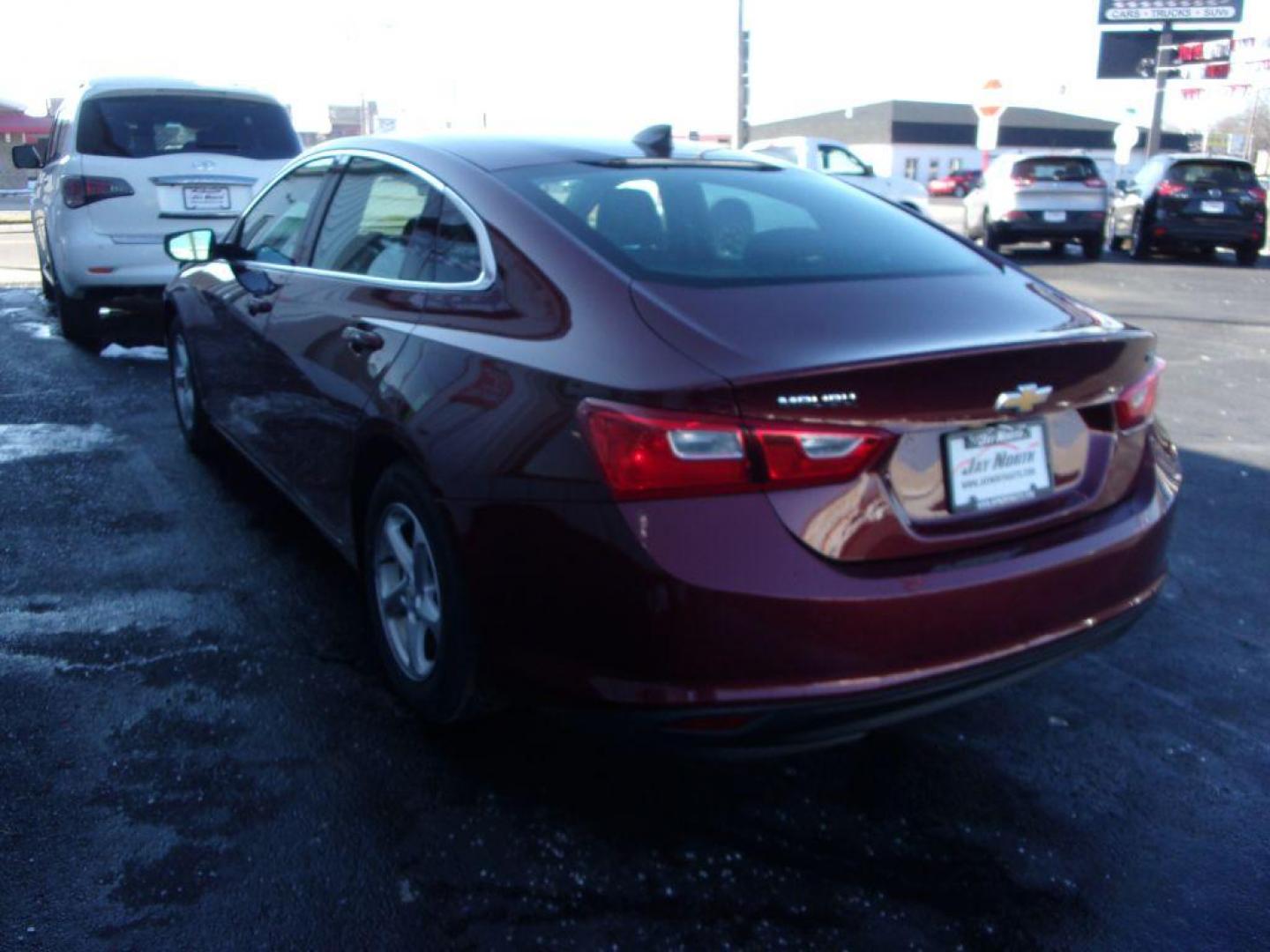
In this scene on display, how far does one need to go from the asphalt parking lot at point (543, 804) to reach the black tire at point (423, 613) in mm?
166

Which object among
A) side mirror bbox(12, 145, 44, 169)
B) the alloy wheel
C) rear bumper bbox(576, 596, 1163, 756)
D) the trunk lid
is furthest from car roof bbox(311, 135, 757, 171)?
side mirror bbox(12, 145, 44, 169)

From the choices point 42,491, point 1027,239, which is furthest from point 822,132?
point 42,491

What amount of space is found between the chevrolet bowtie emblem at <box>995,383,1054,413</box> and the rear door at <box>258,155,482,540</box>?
4.43ft

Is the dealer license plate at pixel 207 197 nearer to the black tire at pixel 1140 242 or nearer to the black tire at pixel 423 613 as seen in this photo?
the black tire at pixel 423 613

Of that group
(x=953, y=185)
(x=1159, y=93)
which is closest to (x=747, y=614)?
(x=1159, y=93)

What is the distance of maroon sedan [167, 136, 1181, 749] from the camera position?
8.00ft

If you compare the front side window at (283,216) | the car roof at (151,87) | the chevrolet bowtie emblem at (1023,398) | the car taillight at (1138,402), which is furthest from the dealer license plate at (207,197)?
the chevrolet bowtie emblem at (1023,398)

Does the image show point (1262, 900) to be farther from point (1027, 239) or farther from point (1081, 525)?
point (1027, 239)

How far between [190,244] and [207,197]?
3809mm

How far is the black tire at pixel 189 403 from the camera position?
5.83 m

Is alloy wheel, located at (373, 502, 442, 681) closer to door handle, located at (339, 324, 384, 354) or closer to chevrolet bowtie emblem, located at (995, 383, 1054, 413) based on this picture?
door handle, located at (339, 324, 384, 354)

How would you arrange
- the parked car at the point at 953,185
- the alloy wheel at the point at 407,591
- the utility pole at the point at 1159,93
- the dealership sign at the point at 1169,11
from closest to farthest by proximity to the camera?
the alloy wheel at the point at 407,591
the utility pole at the point at 1159,93
the dealership sign at the point at 1169,11
the parked car at the point at 953,185

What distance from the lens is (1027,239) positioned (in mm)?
19031

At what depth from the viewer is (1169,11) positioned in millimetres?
38594
